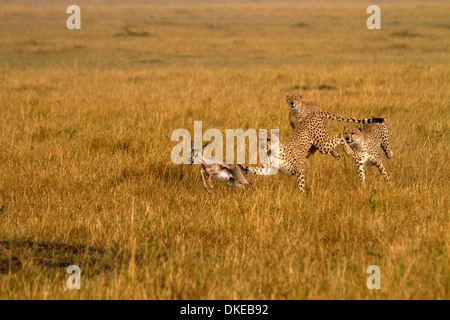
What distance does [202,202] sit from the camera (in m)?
5.84

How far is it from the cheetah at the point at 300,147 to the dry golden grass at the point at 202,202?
0.73ft

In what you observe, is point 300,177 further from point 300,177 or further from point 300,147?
point 300,147

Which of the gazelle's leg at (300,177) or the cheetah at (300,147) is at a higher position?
the cheetah at (300,147)

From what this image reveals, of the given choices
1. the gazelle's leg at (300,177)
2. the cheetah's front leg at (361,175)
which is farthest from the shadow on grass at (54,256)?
the cheetah's front leg at (361,175)

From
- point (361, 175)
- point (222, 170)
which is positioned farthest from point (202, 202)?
point (361, 175)

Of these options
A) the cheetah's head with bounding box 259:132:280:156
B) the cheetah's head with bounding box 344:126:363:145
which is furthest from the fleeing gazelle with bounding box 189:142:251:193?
the cheetah's head with bounding box 344:126:363:145

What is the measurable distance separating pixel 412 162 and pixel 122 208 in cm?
340

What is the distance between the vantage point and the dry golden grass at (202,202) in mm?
3961

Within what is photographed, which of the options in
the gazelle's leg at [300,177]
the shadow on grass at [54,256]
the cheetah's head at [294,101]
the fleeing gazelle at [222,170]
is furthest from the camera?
the cheetah's head at [294,101]

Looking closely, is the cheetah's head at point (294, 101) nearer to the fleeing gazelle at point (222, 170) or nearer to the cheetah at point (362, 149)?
the cheetah at point (362, 149)

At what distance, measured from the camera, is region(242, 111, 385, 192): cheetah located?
593 centimetres

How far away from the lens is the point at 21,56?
786 inches

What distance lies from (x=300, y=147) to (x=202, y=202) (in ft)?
3.78
